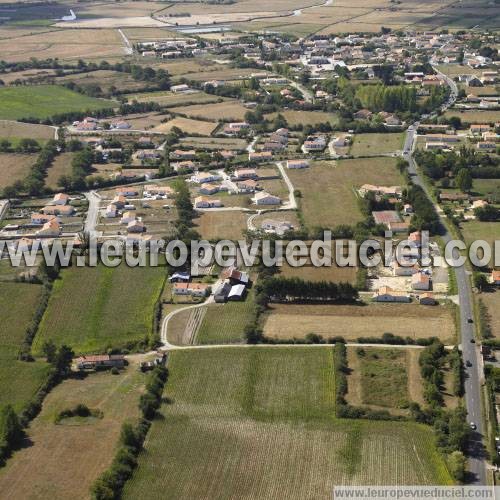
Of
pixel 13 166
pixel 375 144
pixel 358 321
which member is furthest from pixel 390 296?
pixel 13 166

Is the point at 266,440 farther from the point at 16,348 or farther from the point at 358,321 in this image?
the point at 16,348

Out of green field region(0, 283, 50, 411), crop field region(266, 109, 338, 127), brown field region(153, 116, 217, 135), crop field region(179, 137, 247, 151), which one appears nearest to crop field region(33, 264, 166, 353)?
green field region(0, 283, 50, 411)

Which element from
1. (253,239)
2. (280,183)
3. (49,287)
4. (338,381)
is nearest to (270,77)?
(280,183)

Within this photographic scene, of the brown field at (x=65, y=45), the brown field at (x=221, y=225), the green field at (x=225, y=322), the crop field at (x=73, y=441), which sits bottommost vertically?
the crop field at (x=73, y=441)

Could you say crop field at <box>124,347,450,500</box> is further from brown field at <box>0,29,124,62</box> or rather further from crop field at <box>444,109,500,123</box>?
brown field at <box>0,29,124,62</box>

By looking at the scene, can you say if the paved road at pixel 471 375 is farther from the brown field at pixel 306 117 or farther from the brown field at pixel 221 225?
the brown field at pixel 306 117

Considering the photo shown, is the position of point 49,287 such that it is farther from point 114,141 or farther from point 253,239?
point 114,141

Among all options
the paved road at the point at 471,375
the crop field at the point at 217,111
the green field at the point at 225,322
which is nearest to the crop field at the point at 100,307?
the green field at the point at 225,322
